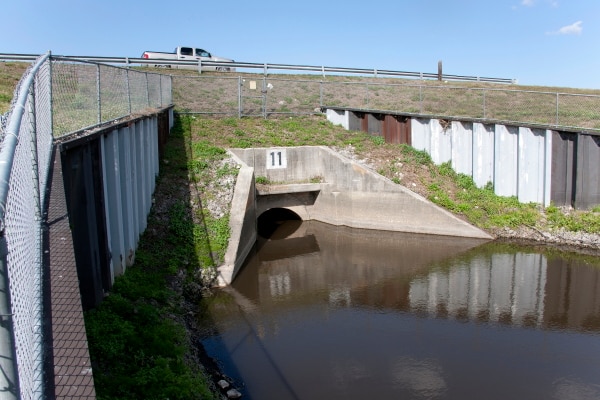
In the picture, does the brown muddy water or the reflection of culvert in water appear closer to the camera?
the brown muddy water

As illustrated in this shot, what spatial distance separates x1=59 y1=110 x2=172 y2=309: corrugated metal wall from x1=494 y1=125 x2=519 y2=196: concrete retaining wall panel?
1274 cm

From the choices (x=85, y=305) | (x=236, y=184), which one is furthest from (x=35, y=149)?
(x=236, y=184)

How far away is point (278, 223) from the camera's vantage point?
77.5ft

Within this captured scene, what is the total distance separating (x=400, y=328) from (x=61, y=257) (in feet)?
30.6

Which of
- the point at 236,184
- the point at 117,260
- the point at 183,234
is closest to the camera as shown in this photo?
the point at 117,260

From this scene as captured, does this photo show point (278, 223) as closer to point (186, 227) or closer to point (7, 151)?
point (186, 227)

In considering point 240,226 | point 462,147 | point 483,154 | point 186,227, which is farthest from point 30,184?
point 462,147

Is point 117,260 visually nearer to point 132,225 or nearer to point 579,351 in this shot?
point 132,225

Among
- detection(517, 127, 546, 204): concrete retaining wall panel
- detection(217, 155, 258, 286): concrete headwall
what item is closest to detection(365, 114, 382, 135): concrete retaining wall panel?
detection(517, 127, 546, 204): concrete retaining wall panel

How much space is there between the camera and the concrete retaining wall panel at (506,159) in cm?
2041

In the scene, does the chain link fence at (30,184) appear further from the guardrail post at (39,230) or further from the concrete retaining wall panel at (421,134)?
the concrete retaining wall panel at (421,134)

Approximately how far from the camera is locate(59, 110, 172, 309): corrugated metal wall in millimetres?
7836

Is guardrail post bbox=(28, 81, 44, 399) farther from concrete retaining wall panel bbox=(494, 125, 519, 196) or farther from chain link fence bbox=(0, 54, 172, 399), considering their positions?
concrete retaining wall panel bbox=(494, 125, 519, 196)

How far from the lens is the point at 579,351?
36.5 feet
